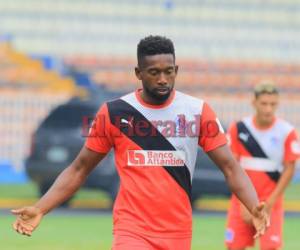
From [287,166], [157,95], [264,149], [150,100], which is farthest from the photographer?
[264,149]

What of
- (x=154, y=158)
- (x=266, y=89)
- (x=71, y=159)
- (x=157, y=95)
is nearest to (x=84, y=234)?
(x=71, y=159)

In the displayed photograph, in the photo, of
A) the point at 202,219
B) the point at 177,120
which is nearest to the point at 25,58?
the point at 202,219

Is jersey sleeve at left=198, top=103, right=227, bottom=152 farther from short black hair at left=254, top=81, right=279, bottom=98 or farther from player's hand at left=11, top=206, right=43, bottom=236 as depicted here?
short black hair at left=254, top=81, right=279, bottom=98

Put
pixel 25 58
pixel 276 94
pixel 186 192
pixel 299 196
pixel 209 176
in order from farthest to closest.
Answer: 1. pixel 25 58
2. pixel 299 196
3. pixel 209 176
4. pixel 276 94
5. pixel 186 192

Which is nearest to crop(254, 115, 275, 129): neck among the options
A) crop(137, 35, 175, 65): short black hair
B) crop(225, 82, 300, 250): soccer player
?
crop(225, 82, 300, 250): soccer player

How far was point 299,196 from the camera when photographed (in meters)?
23.7

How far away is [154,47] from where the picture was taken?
7.26m

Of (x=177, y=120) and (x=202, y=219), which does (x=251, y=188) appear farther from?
(x=202, y=219)

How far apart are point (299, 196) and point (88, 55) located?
6534 mm

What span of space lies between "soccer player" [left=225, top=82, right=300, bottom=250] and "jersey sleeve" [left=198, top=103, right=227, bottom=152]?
3.10m

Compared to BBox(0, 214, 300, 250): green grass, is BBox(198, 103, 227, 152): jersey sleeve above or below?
above

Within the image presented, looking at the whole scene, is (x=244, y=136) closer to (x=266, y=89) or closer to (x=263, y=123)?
(x=263, y=123)

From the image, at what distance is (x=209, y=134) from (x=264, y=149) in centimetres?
341

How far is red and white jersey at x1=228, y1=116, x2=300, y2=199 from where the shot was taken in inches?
420
